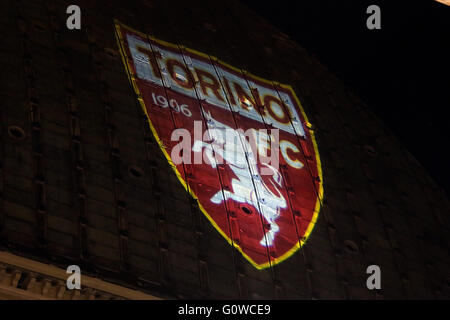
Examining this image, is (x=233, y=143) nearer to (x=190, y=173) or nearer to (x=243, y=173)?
(x=243, y=173)

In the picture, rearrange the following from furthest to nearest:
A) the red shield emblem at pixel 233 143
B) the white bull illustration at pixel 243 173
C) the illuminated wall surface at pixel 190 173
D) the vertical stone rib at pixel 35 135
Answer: the white bull illustration at pixel 243 173 → the red shield emblem at pixel 233 143 → the illuminated wall surface at pixel 190 173 → the vertical stone rib at pixel 35 135

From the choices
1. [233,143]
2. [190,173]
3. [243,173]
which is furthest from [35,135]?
[233,143]

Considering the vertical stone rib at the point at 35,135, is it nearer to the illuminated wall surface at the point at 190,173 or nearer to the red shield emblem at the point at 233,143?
the illuminated wall surface at the point at 190,173

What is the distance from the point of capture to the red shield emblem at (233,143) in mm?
22984

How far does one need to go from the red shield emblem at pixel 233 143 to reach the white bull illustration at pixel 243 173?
30 mm

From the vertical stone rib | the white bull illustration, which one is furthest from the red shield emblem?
the vertical stone rib

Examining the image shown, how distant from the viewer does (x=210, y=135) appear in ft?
81.3

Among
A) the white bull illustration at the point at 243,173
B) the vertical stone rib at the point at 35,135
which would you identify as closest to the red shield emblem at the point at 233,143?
the white bull illustration at the point at 243,173

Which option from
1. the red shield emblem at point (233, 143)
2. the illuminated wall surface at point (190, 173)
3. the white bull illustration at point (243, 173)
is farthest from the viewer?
the white bull illustration at point (243, 173)

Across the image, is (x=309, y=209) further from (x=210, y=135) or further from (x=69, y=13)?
(x=69, y=13)

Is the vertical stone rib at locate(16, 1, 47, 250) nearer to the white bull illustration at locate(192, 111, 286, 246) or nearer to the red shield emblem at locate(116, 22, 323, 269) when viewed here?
the red shield emblem at locate(116, 22, 323, 269)

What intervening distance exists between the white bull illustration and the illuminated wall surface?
53 millimetres

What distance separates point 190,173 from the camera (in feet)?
76.1
